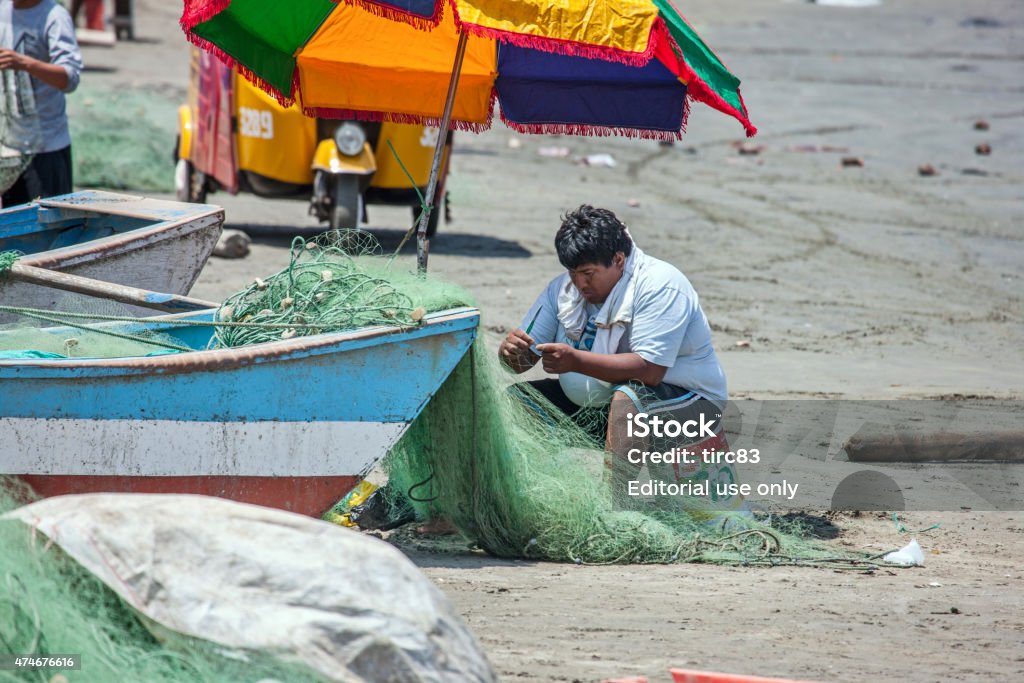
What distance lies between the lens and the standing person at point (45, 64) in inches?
265

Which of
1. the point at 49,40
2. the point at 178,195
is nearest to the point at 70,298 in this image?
the point at 49,40

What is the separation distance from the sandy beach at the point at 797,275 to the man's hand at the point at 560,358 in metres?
0.74

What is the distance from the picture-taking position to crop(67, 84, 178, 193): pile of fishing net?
1160cm

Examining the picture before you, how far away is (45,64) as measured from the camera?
6.69 meters

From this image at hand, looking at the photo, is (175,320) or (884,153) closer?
(175,320)

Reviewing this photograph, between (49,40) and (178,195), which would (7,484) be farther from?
(178,195)

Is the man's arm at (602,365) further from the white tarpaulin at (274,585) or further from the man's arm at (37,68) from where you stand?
the man's arm at (37,68)

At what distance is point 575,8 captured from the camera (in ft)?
14.7

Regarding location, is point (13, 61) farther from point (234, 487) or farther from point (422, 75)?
point (234, 487)

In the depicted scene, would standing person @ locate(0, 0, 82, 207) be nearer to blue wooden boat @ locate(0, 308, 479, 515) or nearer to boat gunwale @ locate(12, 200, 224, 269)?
boat gunwale @ locate(12, 200, 224, 269)

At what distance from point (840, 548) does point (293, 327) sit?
7.60 feet

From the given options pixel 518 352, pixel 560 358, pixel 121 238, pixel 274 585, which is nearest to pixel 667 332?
pixel 560 358

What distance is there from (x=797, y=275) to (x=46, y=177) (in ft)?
18.8

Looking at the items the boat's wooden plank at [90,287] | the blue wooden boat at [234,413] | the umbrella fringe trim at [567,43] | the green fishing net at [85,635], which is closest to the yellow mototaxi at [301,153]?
the boat's wooden plank at [90,287]
